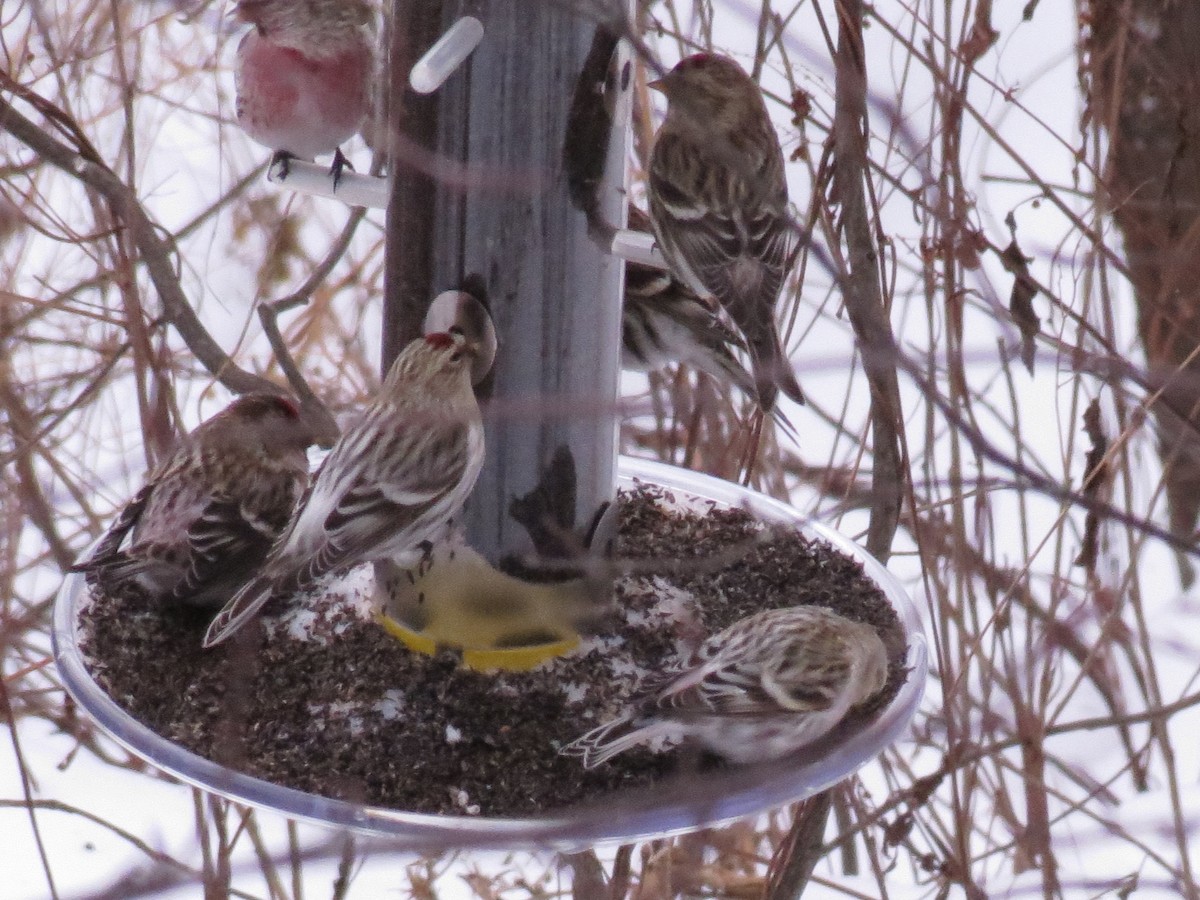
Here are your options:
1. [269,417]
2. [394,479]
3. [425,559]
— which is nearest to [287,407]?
[269,417]

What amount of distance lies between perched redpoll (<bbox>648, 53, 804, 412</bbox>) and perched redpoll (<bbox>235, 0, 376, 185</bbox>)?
57 cm

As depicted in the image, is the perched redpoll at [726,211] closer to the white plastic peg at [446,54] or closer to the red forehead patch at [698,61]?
the red forehead patch at [698,61]

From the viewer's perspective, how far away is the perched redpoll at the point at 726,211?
2795 millimetres

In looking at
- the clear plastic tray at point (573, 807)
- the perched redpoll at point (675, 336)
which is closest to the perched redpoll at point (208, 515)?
the clear plastic tray at point (573, 807)

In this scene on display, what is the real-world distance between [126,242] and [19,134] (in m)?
0.31

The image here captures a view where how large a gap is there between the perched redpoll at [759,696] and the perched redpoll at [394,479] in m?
0.47

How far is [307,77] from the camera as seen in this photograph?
9.30ft

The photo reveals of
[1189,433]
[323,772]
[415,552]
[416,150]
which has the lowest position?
[323,772]

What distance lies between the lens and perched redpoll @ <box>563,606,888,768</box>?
2.07m

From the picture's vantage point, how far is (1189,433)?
1.85 m

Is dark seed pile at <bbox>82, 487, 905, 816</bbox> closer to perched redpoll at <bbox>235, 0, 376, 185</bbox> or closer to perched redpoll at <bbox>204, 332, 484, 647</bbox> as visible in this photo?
perched redpoll at <bbox>204, 332, 484, 647</bbox>

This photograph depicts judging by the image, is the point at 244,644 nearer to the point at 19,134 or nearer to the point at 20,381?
the point at 19,134

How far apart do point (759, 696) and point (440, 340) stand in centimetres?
73

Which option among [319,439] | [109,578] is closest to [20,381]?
[319,439]
